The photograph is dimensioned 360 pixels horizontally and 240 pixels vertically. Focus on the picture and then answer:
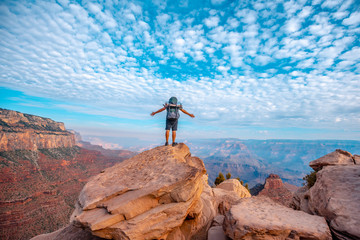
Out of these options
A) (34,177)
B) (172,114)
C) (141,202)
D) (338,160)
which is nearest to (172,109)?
(172,114)

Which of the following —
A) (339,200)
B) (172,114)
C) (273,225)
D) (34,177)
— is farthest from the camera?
(34,177)

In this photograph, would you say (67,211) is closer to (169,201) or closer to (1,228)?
(1,228)

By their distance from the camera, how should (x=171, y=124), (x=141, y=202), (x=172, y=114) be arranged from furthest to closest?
(x=171, y=124), (x=172, y=114), (x=141, y=202)

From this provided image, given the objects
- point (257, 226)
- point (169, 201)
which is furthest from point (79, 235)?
point (257, 226)

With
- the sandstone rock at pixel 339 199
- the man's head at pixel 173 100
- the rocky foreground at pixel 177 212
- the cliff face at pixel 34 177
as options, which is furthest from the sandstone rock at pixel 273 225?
the cliff face at pixel 34 177

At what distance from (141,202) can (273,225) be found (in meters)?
6.38

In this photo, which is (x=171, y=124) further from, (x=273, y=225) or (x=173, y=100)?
(x=273, y=225)

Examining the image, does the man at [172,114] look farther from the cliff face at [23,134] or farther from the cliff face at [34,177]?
the cliff face at [23,134]

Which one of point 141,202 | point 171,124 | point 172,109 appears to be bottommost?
point 141,202

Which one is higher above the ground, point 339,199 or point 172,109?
point 172,109

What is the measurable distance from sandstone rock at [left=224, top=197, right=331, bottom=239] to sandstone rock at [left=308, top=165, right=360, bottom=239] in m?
0.53

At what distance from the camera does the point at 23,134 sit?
10262 centimetres

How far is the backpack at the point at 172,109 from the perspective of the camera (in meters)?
13.5

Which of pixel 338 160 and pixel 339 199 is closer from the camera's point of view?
pixel 339 199
